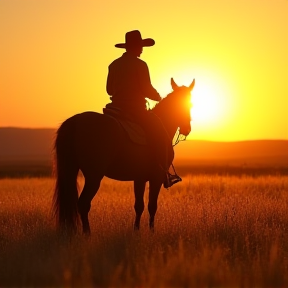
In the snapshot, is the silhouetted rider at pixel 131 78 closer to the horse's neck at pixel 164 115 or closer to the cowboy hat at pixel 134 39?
the cowboy hat at pixel 134 39

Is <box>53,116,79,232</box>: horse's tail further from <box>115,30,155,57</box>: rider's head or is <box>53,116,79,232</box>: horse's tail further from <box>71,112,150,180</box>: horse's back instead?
<box>115,30,155,57</box>: rider's head

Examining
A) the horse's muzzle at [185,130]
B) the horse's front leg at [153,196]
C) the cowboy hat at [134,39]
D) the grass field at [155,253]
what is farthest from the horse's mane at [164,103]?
the grass field at [155,253]

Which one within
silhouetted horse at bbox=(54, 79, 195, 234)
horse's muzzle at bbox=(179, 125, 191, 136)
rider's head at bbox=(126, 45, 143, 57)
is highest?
rider's head at bbox=(126, 45, 143, 57)

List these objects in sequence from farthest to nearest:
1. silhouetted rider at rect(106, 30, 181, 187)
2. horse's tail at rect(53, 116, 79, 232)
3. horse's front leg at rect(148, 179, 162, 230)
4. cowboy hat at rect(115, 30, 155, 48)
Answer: horse's front leg at rect(148, 179, 162, 230)
cowboy hat at rect(115, 30, 155, 48)
silhouetted rider at rect(106, 30, 181, 187)
horse's tail at rect(53, 116, 79, 232)

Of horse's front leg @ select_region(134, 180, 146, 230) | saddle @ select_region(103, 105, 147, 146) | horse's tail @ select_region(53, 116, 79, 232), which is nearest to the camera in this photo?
horse's tail @ select_region(53, 116, 79, 232)

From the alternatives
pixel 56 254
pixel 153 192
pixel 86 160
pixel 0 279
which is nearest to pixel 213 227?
pixel 153 192

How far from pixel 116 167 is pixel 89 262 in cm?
270

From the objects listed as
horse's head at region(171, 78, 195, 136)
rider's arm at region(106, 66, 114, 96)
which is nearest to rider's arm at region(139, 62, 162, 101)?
rider's arm at region(106, 66, 114, 96)

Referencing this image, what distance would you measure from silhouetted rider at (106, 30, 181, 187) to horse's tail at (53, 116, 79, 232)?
0.90m

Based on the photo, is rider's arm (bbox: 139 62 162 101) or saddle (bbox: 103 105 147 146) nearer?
saddle (bbox: 103 105 147 146)

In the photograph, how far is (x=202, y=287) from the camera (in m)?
6.48

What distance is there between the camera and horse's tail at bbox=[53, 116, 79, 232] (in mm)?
9359

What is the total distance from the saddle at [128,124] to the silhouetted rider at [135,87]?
0.29 ft

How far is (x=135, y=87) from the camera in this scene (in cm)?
985
